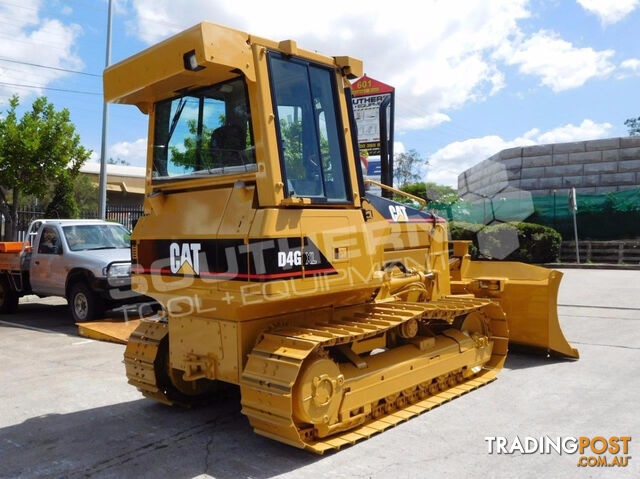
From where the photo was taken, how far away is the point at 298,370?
156 inches

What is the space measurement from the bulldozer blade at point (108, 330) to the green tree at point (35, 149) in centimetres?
912

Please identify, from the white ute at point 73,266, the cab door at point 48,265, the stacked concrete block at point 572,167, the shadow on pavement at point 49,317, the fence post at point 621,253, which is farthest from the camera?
the stacked concrete block at point 572,167

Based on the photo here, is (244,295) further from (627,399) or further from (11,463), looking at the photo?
(627,399)

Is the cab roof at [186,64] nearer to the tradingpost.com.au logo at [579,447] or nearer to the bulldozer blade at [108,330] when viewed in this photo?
the tradingpost.com.au logo at [579,447]

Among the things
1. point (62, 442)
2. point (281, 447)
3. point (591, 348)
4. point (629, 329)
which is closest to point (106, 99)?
point (62, 442)

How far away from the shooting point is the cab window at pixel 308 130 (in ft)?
14.3

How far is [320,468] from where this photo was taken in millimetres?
4090

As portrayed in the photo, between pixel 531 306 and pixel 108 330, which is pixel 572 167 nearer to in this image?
pixel 531 306

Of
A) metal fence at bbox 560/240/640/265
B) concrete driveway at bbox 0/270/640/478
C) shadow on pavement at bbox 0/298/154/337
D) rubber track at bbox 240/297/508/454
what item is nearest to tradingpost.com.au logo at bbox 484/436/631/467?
concrete driveway at bbox 0/270/640/478

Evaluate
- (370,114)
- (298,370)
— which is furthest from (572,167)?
(298,370)

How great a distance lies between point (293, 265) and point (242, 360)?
2.81ft

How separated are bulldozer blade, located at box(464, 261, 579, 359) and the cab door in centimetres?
749

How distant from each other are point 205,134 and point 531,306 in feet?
15.2

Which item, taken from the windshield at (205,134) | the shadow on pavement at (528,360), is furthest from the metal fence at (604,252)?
the windshield at (205,134)
